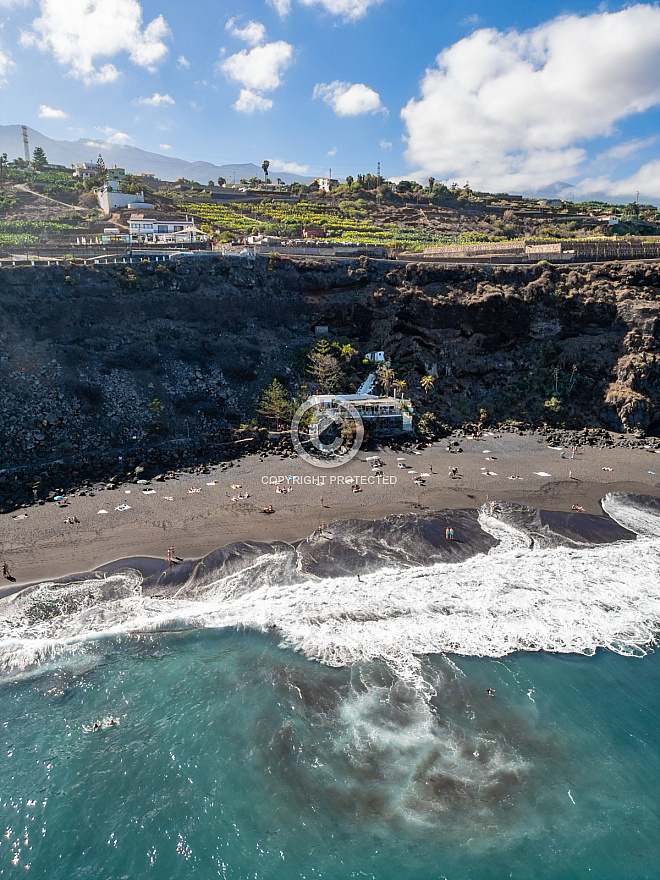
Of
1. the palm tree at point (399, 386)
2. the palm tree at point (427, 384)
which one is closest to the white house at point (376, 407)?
the palm tree at point (399, 386)

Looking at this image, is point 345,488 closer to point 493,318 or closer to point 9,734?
point 9,734

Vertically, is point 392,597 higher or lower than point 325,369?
lower

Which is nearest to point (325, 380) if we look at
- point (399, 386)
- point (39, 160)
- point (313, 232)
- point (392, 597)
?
point (399, 386)

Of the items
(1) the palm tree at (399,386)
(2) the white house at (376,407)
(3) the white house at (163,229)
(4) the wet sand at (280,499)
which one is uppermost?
(3) the white house at (163,229)

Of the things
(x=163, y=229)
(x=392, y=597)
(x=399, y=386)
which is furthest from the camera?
(x=163, y=229)

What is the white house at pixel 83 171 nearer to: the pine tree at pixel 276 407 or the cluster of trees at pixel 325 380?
the cluster of trees at pixel 325 380

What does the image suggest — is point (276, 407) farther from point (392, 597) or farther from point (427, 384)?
point (392, 597)

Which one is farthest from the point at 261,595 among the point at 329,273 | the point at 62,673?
the point at 329,273
